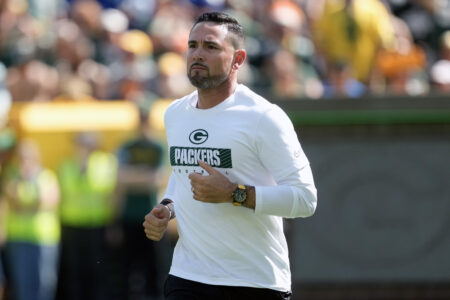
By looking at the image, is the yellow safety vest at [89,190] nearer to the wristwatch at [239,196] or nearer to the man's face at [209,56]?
the man's face at [209,56]

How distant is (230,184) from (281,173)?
10.3 inches

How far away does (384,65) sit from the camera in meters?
10.9

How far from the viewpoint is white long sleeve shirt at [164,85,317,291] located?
187 inches

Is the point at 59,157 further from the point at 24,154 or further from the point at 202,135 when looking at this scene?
the point at 202,135

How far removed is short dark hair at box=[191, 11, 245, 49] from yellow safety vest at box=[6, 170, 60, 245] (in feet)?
18.8

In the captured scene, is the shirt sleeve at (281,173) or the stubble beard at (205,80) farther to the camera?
the stubble beard at (205,80)

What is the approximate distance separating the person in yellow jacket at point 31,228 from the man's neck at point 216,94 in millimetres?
5615

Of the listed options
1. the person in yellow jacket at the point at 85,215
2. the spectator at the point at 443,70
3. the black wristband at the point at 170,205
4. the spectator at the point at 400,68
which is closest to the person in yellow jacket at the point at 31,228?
the person in yellow jacket at the point at 85,215

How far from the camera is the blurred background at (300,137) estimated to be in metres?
9.73

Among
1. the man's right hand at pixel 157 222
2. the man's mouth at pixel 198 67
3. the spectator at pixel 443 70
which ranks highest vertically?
the spectator at pixel 443 70

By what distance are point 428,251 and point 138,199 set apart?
3.06 metres

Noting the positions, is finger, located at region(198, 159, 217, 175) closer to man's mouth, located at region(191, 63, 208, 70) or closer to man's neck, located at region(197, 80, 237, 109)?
man's neck, located at region(197, 80, 237, 109)

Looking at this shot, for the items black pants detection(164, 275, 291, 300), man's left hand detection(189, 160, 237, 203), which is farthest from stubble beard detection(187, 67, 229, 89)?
black pants detection(164, 275, 291, 300)

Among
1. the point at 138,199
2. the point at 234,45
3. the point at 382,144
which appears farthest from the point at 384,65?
the point at 234,45
